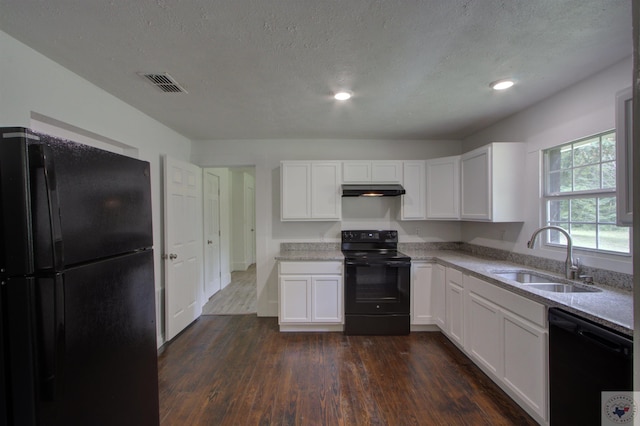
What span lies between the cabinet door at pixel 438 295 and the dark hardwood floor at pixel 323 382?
8.8 inches

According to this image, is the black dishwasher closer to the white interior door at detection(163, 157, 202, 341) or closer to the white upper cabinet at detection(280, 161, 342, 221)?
the white upper cabinet at detection(280, 161, 342, 221)

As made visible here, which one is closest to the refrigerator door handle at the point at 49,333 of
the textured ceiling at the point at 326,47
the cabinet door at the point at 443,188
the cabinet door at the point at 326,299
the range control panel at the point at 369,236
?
the textured ceiling at the point at 326,47

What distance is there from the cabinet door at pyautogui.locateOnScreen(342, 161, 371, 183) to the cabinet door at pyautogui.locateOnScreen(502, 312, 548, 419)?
2037 mm

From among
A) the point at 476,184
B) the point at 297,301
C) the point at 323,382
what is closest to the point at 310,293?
the point at 297,301

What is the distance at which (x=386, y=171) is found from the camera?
3.38 metres

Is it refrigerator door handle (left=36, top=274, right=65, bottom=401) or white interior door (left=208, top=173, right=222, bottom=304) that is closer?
refrigerator door handle (left=36, top=274, right=65, bottom=401)

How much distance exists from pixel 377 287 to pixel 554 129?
2239 mm

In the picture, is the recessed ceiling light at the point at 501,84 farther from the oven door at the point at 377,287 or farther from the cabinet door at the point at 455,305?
the oven door at the point at 377,287

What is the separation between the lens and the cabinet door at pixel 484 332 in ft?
6.73

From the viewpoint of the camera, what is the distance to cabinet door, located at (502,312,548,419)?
5.41 feet

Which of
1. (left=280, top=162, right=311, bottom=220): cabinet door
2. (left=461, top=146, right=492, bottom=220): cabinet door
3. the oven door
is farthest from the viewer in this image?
(left=280, top=162, right=311, bottom=220): cabinet door

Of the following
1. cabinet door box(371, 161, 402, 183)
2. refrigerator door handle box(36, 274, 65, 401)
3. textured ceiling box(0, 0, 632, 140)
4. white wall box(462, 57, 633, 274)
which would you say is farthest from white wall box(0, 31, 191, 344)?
white wall box(462, 57, 633, 274)

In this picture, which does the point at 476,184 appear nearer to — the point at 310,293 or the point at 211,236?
the point at 310,293

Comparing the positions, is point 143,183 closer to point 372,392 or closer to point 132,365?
point 132,365
